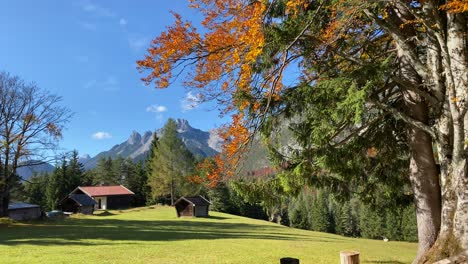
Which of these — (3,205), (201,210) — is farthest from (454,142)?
(201,210)

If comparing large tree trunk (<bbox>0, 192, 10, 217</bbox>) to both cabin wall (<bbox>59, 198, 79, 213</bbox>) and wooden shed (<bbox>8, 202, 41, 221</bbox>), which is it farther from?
cabin wall (<bbox>59, 198, 79, 213</bbox>)

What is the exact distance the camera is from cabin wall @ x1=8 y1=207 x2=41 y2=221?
38781 millimetres

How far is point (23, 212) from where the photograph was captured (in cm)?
3994

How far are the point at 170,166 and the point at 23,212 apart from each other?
25.4 metres

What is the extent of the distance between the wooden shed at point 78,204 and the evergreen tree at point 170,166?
11908 millimetres

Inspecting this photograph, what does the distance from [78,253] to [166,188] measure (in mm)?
46771

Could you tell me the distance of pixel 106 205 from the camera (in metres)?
61.2

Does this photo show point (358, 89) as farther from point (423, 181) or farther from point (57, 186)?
point (57, 186)

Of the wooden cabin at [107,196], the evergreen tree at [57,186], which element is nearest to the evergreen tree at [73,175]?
the evergreen tree at [57,186]

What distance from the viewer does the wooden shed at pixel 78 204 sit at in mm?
52031

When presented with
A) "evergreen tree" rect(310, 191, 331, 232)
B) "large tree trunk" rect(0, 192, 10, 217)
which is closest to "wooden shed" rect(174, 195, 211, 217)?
"large tree trunk" rect(0, 192, 10, 217)

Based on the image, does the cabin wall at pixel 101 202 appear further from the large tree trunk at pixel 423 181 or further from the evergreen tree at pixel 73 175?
the large tree trunk at pixel 423 181

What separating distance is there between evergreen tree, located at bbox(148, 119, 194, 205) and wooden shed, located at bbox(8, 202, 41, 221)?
76.0 ft

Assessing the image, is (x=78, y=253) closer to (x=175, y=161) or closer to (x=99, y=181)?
(x=175, y=161)
